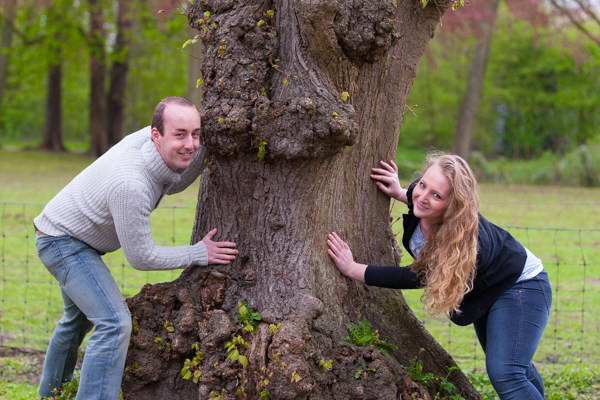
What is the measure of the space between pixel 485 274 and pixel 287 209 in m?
1.22

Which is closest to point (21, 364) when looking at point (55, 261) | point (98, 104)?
point (55, 261)

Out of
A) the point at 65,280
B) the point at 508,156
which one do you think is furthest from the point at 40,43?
the point at 508,156

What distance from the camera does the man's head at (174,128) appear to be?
2996mm

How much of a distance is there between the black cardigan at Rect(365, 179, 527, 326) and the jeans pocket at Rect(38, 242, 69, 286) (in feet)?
5.73

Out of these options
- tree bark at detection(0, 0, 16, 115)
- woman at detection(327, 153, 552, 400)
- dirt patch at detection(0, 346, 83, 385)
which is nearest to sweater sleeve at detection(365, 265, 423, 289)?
woman at detection(327, 153, 552, 400)

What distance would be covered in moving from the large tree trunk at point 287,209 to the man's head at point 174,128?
0.57ft

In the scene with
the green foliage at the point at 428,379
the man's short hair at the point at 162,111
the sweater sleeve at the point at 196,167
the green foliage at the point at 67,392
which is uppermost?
the man's short hair at the point at 162,111

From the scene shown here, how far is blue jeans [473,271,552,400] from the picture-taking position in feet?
9.89

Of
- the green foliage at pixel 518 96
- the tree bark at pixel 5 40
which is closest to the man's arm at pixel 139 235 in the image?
the tree bark at pixel 5 40

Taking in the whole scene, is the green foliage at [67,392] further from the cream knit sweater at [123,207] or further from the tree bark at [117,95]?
the tree bark at [117,95]

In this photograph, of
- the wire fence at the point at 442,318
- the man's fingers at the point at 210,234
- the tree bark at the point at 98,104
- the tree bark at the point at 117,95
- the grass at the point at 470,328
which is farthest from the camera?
the tree bark at the point at 117,95

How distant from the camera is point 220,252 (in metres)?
3.32

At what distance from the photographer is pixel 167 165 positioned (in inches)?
121

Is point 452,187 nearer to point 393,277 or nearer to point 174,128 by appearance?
point 393,277
